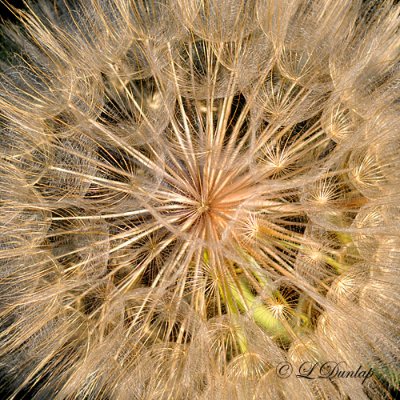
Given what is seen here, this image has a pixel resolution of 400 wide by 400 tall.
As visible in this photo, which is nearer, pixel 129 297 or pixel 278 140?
pixel 129 297

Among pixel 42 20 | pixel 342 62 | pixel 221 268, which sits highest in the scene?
pixel 42 20

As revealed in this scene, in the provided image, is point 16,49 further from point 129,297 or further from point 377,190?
point 377,190

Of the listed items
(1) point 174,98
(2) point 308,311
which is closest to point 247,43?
(1) point 174,98

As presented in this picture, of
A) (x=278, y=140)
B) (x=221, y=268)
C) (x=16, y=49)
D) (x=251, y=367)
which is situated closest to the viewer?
(x=251, y=367)

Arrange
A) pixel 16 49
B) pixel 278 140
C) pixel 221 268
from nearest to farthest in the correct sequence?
pixel 221 268 < pixel 278 140 < pixel 16 49

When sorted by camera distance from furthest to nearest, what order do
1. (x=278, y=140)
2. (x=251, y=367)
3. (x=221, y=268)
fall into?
(x=278, y=140), (x=221, y=268), (x=251, y=367)

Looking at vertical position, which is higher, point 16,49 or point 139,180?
point 16,49

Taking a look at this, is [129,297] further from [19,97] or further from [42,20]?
[42,20]

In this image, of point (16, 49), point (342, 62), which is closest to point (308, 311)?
point (342, 62)

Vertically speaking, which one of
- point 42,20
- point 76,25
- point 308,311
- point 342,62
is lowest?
point 308,311
